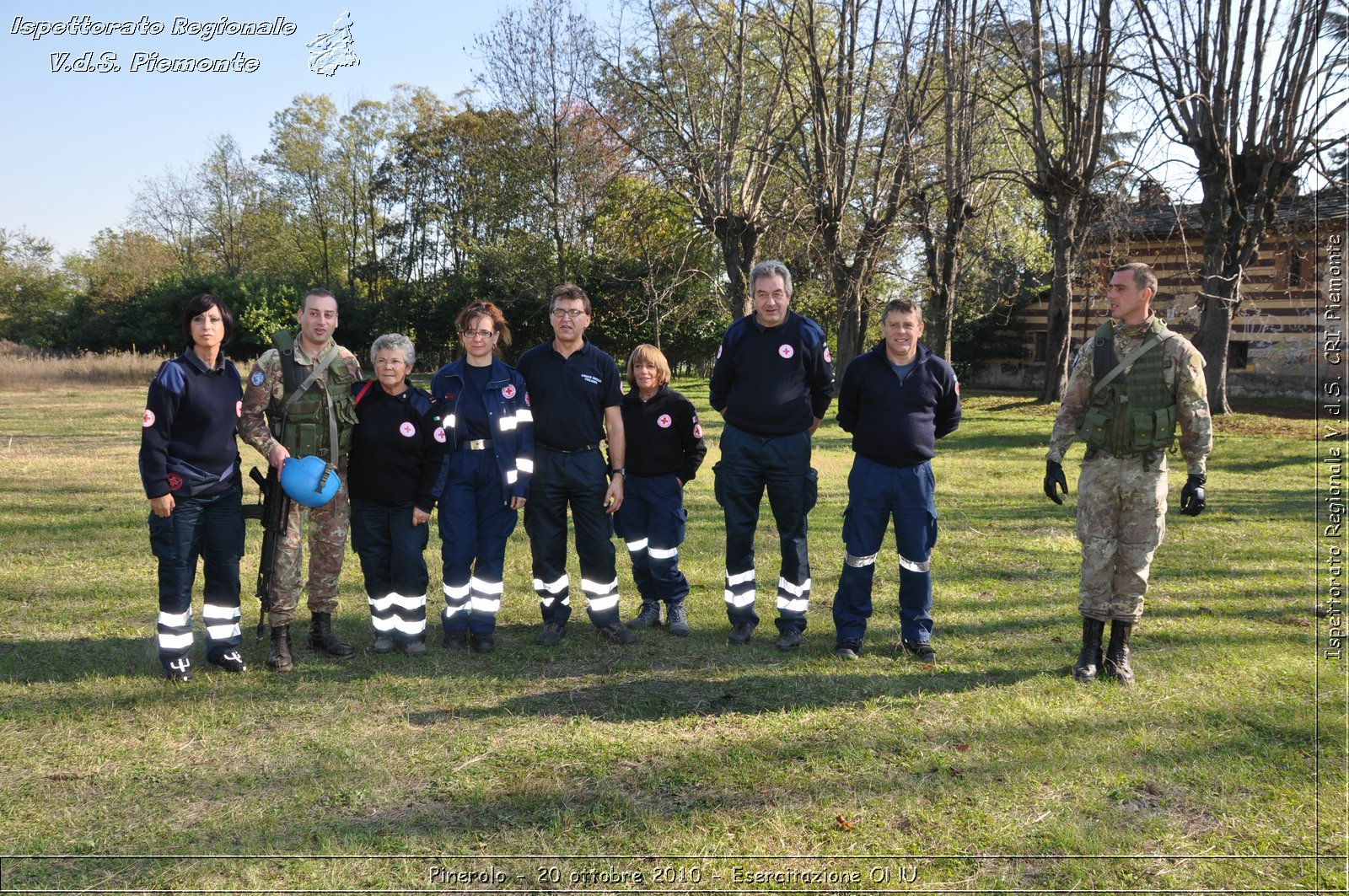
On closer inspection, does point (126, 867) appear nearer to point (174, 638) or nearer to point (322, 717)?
point (322, 717)

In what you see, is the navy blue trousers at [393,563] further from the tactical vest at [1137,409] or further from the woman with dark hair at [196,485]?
the tactical vest at [1137,409]

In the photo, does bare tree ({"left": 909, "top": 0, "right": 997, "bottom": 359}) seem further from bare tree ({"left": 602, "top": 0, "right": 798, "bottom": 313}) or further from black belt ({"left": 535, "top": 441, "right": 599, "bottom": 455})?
black belt ({"left": 535, "top": 441, "right": 599, "bottom": 455})

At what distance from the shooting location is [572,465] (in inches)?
216

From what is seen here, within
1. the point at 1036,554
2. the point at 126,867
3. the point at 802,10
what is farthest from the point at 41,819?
the point at 802,10

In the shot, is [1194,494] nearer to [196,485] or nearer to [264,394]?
[264,394]

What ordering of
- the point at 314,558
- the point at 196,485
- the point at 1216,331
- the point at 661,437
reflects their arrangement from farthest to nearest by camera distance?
the point at 1216,331 < the point at 661,437 < the point at 314,558 < the point at 196,485

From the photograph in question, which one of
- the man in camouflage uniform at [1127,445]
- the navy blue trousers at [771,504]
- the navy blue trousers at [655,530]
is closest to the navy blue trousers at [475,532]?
the navy blue trousers at [655,530]

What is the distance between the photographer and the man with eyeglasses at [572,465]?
547 cm

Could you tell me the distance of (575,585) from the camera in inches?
274

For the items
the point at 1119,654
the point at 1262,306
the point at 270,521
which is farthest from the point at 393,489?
the point at 1262,306

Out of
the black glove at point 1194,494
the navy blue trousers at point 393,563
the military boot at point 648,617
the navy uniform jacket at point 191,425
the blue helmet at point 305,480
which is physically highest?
the navy uniform jacket at point 191,425

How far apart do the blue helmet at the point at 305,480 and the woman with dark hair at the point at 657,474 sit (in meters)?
1.92

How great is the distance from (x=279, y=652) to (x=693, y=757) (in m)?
2.65

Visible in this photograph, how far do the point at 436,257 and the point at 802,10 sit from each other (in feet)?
102
